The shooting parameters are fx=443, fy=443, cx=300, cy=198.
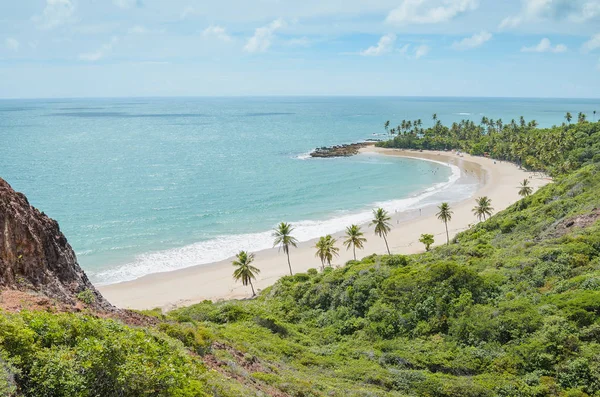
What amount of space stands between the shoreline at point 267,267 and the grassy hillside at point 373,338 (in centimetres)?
1265

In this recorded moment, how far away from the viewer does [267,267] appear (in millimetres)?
55812

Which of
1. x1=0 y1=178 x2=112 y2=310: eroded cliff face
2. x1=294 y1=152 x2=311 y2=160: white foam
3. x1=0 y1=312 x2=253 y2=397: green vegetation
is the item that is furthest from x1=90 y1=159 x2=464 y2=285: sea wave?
x1=294 y1=152 x2=311 y2=160: white foam

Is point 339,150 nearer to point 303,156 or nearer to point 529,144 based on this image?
point 303,156

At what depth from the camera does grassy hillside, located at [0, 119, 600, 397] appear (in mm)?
11977

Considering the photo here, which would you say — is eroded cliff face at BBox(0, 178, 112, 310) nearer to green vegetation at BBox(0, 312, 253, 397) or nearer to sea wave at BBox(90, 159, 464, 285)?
green vegetation at BBox(0, 312, 253, 397)

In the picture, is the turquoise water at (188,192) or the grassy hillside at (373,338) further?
the turquoise water at (188,192)

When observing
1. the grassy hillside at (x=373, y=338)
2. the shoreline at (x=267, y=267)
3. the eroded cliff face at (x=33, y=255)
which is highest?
the eroded cliff face at (x=33, y=255)

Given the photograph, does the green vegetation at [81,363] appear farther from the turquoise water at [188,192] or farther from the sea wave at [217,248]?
the turquoise water at [188,192]

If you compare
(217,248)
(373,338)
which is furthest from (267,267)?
(373,338)

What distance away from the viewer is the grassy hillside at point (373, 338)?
1198 cm

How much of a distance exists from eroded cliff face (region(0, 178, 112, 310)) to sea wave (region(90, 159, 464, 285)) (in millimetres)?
31422

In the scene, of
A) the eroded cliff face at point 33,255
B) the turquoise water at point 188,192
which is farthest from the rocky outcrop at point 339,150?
the eroded cliff face at point 33,255

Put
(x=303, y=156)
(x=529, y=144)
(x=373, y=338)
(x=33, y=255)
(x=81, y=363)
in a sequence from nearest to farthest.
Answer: (x=81, y=363), (x=33, y=255), (x=373, y=338), (x=529, y=144), (x=303, y=156)

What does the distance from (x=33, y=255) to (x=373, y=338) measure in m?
18.9
